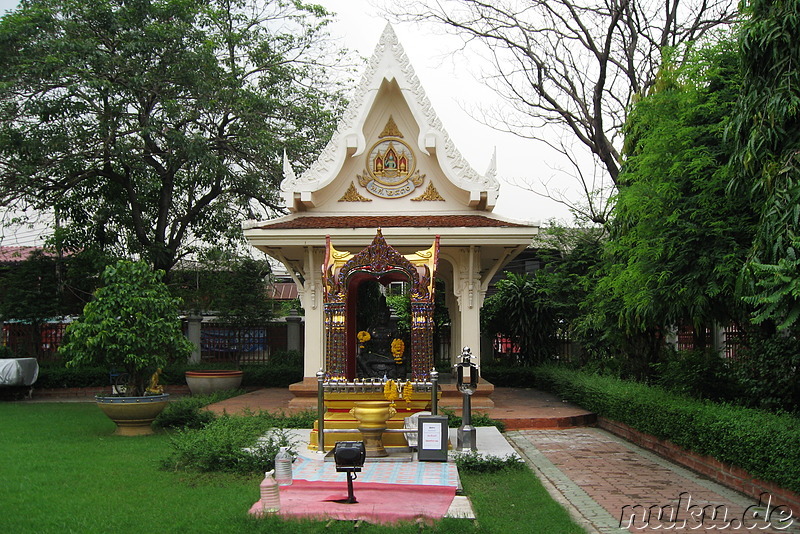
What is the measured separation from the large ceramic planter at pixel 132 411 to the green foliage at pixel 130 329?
0.41 m

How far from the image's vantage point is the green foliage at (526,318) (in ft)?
54.5

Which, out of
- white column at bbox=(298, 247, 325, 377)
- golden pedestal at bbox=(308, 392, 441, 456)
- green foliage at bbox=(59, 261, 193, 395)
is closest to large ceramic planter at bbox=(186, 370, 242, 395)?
white column at bbox=(298, 247, 325, 377)

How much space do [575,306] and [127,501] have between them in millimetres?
11232

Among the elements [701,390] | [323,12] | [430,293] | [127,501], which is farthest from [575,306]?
[127,501]

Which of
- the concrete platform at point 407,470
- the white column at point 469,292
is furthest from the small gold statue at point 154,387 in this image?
the white column at point 469,292

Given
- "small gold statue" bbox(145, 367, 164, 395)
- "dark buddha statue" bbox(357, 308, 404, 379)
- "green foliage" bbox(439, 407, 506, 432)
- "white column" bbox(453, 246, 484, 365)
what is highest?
"white column" bbox(453, 246, 484, 365)

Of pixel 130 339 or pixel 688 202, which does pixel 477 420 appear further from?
pixel 130 339

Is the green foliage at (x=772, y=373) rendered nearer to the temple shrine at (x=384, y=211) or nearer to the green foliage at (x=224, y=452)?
the temple shrine at (x=384, y=211)

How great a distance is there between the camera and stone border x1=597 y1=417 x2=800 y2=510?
21.5 feet

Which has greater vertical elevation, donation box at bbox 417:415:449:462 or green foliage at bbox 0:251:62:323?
green foliage at bbox 0:251:62:323

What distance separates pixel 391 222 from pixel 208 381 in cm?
655

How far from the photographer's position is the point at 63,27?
14.3 metres

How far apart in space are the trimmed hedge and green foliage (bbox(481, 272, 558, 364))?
4.35 meters

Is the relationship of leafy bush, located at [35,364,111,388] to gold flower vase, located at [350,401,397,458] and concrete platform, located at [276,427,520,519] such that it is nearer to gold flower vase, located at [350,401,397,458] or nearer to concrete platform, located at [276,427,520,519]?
concrete platform, located at [276,427,520,519]
